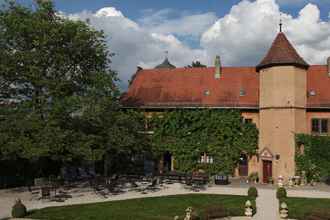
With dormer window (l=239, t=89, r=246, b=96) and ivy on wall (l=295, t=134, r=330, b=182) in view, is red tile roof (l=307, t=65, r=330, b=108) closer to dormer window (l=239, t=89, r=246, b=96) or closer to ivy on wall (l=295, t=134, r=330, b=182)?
ivy on wall (l=295, t=134, r=330, b=182)

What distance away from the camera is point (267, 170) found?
35.0 m

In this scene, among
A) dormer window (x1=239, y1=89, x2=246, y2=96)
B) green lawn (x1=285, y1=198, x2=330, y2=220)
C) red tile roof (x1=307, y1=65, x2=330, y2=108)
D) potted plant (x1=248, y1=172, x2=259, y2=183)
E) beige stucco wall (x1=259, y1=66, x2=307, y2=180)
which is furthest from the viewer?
dormer window (x1=239, y1=89, x2=246, y2=96)

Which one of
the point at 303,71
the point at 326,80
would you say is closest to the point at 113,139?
the point at 303,71

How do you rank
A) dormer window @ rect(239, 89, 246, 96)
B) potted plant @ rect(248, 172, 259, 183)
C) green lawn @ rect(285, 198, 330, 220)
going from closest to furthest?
green lawn @ rect(285, 198, 330, 220)
potted plant @ rect(248, 172, 259, 183)
dormer window @ rect(239, 89, 246, 96)

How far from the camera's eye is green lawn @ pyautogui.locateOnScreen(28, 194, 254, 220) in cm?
2061

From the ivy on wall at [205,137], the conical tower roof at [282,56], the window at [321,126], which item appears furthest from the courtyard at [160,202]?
the conical tower roof at [282,56]

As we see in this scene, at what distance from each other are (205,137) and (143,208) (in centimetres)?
1482

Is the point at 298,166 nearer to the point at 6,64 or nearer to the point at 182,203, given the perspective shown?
the point at 182,203

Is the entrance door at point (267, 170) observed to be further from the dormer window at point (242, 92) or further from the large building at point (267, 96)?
the dormer window at point (242, 92)

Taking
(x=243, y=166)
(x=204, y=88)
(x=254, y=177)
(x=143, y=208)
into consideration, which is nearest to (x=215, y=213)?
(x=143, y=208)

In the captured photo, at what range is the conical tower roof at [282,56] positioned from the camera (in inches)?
1352

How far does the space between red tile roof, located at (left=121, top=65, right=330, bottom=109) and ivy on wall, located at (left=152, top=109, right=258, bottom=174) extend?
1311mm

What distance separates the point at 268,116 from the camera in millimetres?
35062

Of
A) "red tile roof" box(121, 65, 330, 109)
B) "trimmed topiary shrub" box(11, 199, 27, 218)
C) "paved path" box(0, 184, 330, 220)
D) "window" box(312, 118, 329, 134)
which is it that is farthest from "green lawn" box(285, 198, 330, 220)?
"trimmed topiary shrub" box(11, 199, 27, 218)
